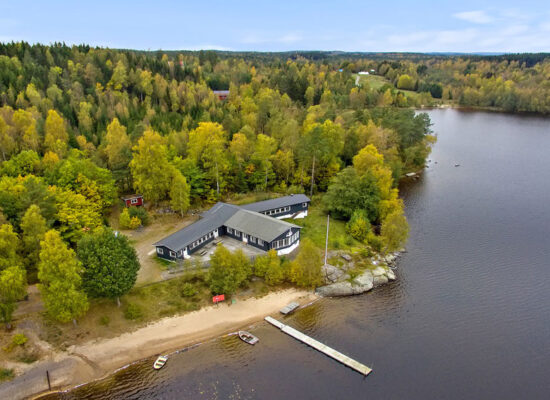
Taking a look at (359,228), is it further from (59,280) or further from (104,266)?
(59,280)

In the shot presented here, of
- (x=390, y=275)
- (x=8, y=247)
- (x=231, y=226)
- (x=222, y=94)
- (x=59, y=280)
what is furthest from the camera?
(x=222, y=94)

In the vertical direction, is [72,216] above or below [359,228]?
above

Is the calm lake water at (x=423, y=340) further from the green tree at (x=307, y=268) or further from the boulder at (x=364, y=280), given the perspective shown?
the green tree at (x=307, y=268)

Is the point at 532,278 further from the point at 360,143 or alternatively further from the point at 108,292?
the point at 108,292

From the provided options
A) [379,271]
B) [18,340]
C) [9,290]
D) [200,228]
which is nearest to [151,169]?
[200,228]

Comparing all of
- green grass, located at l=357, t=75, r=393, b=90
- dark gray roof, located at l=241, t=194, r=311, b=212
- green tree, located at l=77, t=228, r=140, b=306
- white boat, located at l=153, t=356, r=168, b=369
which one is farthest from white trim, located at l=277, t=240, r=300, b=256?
green grass, located at l=357, t=75, r=393, b=90

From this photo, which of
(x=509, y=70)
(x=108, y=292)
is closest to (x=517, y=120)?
(x=509, y=70)
